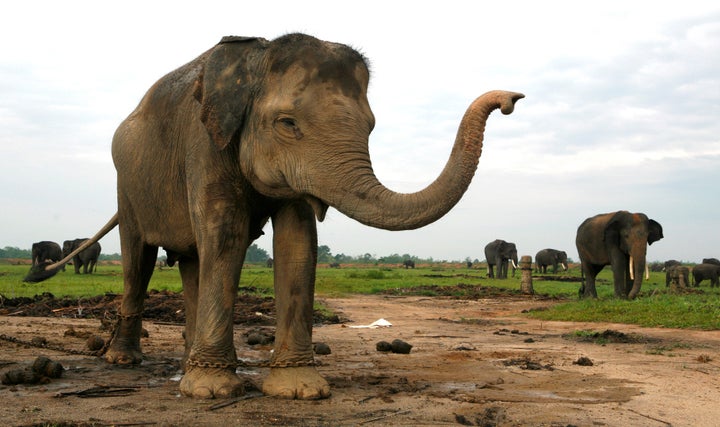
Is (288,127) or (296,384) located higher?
(288,127)

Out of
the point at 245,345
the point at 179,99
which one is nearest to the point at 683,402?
the point at 179,99

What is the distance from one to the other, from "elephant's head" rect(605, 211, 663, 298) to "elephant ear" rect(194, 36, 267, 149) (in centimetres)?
1532

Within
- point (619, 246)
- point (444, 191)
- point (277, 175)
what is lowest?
point (444, 191)

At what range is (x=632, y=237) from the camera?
2009cm

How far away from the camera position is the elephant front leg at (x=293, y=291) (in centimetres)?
605

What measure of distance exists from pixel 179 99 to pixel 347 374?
311cm

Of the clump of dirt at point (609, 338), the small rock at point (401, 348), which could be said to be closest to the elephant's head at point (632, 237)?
the clump of dirt at point (609, 338)

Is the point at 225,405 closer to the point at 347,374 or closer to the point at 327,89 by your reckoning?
the point at 347,374

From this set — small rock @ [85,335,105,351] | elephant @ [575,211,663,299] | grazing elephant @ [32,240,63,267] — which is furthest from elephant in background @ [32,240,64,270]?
small rock @ [85,335,105,351]

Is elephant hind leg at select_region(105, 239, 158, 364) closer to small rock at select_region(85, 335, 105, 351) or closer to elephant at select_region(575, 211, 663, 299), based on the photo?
small rock at select_region(85, 335, 105, 351)

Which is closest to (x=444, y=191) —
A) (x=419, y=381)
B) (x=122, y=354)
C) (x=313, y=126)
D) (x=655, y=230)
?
(x=313, y=126)

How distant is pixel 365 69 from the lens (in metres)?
5.92

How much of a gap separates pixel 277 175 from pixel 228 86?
865 mm

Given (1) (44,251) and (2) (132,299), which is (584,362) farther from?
(1) (44,251)
